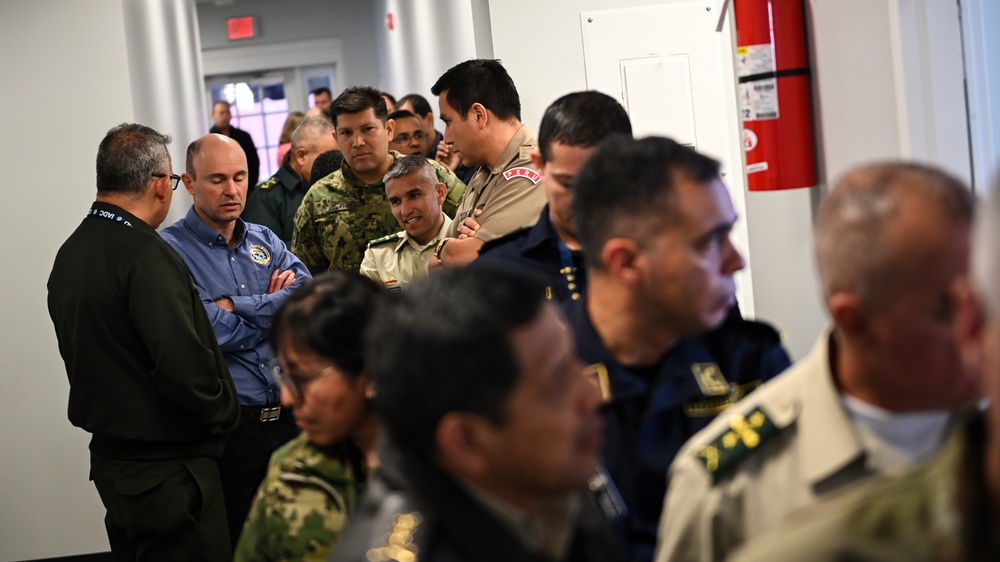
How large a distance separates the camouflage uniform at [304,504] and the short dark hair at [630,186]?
0.57m

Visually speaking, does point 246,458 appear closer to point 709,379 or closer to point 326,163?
point 326,163

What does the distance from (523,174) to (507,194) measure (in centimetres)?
9

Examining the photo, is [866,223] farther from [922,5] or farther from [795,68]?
[795,68]

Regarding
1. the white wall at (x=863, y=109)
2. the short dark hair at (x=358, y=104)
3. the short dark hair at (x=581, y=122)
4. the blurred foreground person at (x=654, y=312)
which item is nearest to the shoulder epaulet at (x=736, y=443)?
the blurred foreground person at (x=654, y=312)

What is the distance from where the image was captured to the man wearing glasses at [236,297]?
3.88m

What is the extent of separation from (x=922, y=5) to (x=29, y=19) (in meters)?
4.48

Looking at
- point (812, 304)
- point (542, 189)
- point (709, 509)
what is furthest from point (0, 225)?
point (709, 509)

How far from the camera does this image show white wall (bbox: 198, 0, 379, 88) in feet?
39.8

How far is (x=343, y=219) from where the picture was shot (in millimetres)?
4445

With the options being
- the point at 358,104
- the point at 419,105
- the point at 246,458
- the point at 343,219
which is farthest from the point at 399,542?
the point at 419,105

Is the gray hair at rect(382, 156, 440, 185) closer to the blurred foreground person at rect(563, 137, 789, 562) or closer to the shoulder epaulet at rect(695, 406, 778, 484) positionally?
the blurred foreground person at rect(563, 137, 789, 562)

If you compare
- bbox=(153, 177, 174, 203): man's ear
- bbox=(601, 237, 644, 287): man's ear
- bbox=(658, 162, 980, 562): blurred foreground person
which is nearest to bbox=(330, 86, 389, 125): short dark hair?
bbox=(153, 177, 174, 203): man's ear

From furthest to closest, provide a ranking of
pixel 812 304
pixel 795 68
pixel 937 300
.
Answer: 1. pixel 812 304
2. pixel 795 68
3. pixel 937 300

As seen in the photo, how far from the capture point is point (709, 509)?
142 cm
